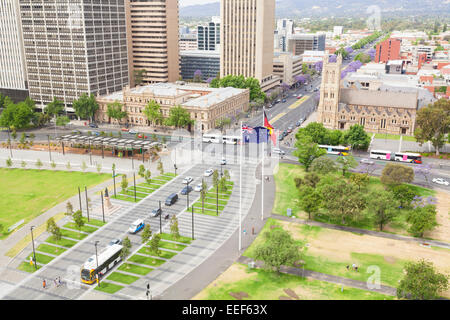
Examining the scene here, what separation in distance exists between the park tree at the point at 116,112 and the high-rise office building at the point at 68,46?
16267 millimetres

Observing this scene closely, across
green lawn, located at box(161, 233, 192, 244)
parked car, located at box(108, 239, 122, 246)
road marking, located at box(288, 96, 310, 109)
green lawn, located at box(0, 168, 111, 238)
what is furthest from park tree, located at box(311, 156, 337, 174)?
road marking, located at box(288, 96, 310, 109)

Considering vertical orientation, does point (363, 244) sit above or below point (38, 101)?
below

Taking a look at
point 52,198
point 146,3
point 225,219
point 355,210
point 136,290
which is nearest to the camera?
point 136,290

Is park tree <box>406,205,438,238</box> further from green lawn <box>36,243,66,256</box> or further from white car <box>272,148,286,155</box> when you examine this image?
green lawn <box>36,243,66,256</box>

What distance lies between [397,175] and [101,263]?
58.5 metres

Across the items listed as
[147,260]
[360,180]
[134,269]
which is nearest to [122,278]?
[134,269]

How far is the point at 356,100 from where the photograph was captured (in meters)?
135

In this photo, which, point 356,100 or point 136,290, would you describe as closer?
point 136,290

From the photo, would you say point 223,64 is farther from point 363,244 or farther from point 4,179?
point 363,244

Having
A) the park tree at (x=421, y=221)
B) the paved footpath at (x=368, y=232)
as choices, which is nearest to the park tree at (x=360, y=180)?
the paved footpath at (x=368, y=232)

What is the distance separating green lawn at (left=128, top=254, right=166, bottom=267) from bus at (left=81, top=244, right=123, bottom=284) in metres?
2.19

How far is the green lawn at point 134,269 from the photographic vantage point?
5532 centimetres

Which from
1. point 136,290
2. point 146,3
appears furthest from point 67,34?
point 136,290

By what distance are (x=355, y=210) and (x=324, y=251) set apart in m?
10.3
